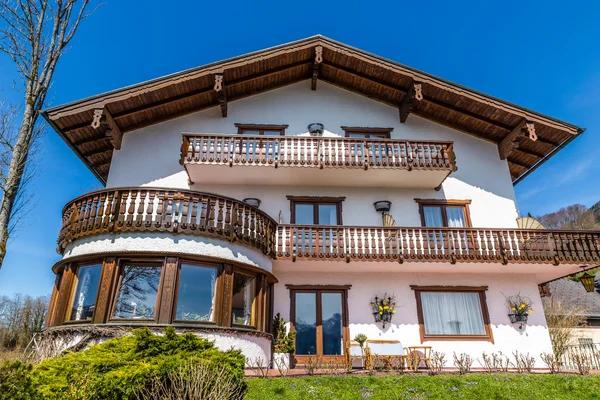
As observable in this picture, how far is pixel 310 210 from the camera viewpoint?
47.5 feet

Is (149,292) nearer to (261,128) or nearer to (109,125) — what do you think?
(109,125)

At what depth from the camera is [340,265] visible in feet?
41.9

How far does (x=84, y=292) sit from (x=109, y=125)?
6880 mm

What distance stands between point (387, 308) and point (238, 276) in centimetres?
548

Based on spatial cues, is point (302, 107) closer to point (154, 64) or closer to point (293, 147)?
point (293, 147)

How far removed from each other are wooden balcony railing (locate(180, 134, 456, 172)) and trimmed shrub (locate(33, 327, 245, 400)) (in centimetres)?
762

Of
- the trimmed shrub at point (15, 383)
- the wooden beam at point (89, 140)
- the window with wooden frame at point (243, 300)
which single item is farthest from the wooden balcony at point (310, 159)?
the trimmed shrub at point (15, 383)

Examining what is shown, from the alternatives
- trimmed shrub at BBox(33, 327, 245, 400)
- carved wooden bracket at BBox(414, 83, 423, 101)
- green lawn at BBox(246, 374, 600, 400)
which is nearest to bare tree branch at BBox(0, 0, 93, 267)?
trimmed shrub at BBox(33, 327, 245, 400)

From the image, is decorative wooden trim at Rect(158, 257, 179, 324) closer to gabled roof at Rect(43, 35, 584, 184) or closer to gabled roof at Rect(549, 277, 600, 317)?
gabled roof at Rect(43, 35, 584, 184)

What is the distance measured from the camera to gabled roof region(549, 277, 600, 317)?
23516 mm

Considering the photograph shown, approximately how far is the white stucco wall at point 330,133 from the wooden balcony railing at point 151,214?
155 inches

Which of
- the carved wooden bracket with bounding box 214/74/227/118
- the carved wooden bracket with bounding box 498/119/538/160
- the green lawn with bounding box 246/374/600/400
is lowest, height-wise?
the green lawn with bounding box 246/374/600/400

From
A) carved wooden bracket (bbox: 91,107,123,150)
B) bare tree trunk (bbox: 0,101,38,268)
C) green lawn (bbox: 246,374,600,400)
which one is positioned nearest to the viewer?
bare tree trunk (bbox: 0,101,38,268)

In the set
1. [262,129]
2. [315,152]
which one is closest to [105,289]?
[315,152]
